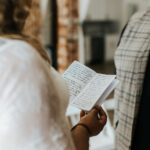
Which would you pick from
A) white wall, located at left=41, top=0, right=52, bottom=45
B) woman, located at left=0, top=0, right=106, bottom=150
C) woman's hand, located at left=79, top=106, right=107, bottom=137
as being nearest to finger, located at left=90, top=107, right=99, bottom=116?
woman's hand, located at left=79, top=106, right=107, bottom=137

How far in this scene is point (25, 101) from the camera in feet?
1.76

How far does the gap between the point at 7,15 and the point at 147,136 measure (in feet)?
2.59

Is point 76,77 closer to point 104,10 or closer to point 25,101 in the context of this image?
point 25,101

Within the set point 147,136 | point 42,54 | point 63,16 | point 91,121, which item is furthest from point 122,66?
point 63,16

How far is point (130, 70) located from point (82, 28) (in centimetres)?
203

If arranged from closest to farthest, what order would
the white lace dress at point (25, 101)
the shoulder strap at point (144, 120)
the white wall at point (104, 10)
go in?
the white lace dress at point (25, 101) → the shoulder strap at point (144, 120) → the white wall at point (104, 10)

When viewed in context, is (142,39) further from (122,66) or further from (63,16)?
(63,16)

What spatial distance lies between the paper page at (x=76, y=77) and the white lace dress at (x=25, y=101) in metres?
0.33

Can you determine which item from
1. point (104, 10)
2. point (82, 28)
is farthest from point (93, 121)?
point (104, 10)

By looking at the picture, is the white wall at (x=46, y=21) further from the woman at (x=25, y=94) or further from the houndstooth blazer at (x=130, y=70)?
the woman at (x=25, y=94)

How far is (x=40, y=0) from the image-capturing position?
3047 mm

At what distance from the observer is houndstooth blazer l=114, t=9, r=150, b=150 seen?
1.12 metres

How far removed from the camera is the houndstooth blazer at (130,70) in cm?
112

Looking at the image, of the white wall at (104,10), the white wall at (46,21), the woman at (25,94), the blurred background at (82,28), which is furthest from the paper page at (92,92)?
the white wall at (104,10)
